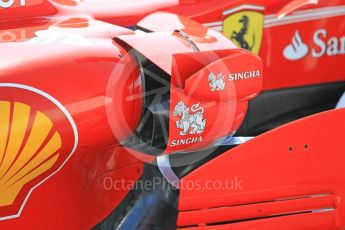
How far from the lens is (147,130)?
1315mm

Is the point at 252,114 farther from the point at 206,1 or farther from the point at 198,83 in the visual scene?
the point at 198,83

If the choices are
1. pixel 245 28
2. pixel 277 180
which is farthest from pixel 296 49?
pixel 277 180

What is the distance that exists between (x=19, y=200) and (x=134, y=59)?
0.38 metres

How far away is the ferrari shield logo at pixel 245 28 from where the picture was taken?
191 centimetres

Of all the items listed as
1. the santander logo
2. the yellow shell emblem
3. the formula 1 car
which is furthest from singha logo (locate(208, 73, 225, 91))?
the santander logo

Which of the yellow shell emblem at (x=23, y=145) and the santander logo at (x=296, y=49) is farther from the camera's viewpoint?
the santander logo at (x=296, y=49)

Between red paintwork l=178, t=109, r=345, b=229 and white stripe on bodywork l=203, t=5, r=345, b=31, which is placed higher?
white stripe on bodywork l=203, t=5, r=345, b=31

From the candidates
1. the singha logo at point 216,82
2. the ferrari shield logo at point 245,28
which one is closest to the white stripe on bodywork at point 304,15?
the ferrari shield logo at point 245,28

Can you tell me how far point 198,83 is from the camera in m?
1.26

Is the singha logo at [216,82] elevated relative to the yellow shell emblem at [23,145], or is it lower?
elevated

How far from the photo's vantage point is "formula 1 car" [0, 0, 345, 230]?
118cm

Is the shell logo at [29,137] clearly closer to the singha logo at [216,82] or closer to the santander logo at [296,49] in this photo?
the singha logo at [216,82]

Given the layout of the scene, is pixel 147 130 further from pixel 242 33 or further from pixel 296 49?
pixel 296 49

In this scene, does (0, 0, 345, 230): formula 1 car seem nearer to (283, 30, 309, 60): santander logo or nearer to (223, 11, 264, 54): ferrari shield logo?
(223, 11, 264, 54): ferrari shield logo
